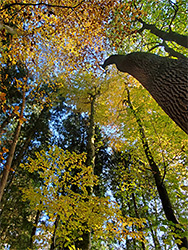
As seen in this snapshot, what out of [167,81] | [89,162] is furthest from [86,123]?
[167,81]

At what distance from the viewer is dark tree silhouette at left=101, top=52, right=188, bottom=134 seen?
156cm

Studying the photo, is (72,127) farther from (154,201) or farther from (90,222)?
(90,222)

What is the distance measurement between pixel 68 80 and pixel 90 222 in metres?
7.79

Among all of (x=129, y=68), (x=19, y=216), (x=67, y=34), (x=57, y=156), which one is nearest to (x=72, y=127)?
(x=19, y=216)

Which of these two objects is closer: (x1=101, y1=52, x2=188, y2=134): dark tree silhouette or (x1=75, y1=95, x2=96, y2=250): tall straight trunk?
(x1=101, y1=52, x2=188, y2=134): dark tree silhouette

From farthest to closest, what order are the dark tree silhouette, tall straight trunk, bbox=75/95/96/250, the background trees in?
tall straight trunk, bbox=75/95/96/250
the background trees
the dark tree silhouette

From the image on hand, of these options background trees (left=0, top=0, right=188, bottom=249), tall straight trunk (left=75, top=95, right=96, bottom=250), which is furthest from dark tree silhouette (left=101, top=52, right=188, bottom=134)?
tall straight trunk (left=75, top=95, right=96, bottom=250)

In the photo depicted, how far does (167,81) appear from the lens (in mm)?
1814

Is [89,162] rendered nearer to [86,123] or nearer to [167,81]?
[167,81]

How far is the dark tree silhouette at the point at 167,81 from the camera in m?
1.56

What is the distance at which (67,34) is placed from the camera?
473 cm

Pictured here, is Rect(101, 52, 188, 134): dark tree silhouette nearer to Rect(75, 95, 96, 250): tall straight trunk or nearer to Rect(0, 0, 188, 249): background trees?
Rect(0, 0, 188, 249): background trees

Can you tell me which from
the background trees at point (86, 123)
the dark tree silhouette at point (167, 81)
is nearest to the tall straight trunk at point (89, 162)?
the background trees at point (86, 123)

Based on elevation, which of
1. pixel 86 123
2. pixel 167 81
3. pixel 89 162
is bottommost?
pixel 167 81
